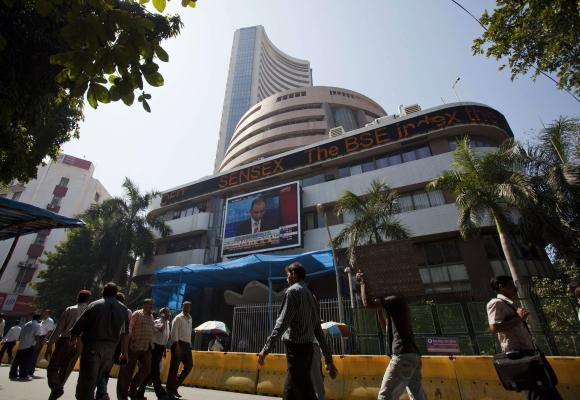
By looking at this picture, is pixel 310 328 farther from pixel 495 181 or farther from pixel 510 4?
pixel 495 181

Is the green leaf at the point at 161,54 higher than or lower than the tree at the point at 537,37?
lower

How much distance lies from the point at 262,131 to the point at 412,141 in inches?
995

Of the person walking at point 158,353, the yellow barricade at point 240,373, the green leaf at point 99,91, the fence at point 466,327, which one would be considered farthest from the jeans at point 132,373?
the fence at point 466,327

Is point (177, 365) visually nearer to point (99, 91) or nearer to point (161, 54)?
point (99, 91)

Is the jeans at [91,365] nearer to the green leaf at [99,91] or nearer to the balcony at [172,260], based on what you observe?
the green leaf at [99,91]

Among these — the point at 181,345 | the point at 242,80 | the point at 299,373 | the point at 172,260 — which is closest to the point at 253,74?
the point at 242,80

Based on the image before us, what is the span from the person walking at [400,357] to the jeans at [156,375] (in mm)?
3727

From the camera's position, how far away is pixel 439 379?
570cm

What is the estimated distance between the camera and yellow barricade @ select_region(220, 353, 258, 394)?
729 centimetres

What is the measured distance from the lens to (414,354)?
3.28 metres

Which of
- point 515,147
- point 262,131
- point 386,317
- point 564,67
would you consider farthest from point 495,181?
point 262,131

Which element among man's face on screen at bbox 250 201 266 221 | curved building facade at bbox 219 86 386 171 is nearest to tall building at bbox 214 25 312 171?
curved building facade at bbox 219 86 386 171

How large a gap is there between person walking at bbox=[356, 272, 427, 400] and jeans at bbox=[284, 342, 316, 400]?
2.86 feet

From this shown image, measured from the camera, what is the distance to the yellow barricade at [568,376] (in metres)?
4.82
